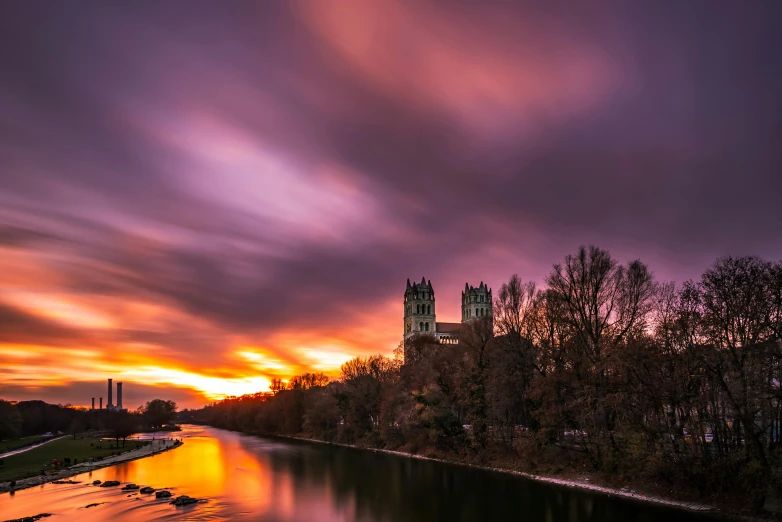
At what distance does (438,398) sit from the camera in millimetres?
81375

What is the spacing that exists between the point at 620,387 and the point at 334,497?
97.7ft

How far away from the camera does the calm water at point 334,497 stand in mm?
41906

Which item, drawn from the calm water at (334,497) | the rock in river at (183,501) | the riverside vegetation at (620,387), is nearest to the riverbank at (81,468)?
the calm water at (334,497)

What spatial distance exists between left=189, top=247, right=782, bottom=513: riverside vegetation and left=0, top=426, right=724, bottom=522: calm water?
Answer: 4.68m

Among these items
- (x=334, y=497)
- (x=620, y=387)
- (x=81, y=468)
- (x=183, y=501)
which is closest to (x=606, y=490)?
(x=620, y=387)

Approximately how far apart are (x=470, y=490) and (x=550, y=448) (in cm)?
1288

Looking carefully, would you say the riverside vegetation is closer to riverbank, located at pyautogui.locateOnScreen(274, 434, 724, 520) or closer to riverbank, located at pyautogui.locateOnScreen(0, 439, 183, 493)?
A: riverbank, located at pyautogui.locateOnScreen(274, 434, 724, 520)

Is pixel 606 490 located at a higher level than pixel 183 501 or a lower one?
higher

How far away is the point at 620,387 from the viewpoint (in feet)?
162

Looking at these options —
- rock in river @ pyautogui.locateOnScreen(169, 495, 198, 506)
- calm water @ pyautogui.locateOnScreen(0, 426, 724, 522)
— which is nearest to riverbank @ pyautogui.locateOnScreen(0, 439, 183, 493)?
calm water @ pyautogui.locateOnScreen(0, 426, 724, 522)

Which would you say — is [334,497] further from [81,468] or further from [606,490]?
[81,468]

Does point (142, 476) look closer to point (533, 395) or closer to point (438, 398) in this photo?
point (438, 398)

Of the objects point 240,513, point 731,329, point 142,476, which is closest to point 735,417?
point 731,329

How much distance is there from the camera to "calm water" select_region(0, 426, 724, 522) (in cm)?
4191
